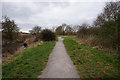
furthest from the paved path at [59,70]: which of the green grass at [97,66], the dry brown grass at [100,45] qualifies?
the dry brown grass at [100,45]

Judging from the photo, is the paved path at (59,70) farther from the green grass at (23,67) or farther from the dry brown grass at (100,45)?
the dry brown grass at (100,45)

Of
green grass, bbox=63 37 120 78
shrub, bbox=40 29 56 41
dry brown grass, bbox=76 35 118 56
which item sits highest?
shrub, bbox=40 29 56 41

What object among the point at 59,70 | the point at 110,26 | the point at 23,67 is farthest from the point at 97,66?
the point at 23,67

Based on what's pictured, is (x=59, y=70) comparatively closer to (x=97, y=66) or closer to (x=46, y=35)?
(x=97, y=66)

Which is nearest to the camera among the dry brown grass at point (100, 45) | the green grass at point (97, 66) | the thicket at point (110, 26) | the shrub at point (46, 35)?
the green grass at point (97, 66)

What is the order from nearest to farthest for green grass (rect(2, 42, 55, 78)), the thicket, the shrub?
green grass (rect(2, 42, 55, 78))
the thicket
the shrub

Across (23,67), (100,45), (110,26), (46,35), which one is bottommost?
(23,67)

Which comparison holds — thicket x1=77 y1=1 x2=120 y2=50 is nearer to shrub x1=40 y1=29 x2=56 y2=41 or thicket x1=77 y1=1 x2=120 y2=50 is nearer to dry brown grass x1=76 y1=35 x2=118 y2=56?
dry brown grass x1=76 y1=35 x2=118 y2=56

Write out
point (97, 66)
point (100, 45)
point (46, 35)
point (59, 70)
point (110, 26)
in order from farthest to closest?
point (46, 35) < point (100, 45) < point (110, 26) < point (97, 66) < point (59, 70)

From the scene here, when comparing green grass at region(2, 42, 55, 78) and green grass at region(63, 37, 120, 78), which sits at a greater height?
green grass at region(63, 37, 120, 78)

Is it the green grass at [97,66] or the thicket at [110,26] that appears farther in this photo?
the thicket at [110,26]

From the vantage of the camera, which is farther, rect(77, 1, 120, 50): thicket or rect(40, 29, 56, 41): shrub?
rect(40, 29, 56, 41): shrub

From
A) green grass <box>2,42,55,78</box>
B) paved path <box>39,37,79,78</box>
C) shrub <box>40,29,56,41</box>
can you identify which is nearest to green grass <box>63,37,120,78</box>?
paved path <box>39,37,79,78</box>

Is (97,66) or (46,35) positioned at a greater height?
(46,35)
